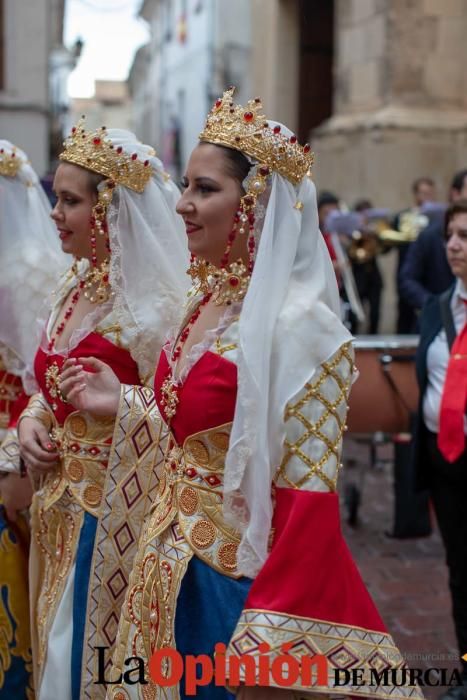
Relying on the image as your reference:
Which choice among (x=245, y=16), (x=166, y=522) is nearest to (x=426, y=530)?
(x=166, y=522)

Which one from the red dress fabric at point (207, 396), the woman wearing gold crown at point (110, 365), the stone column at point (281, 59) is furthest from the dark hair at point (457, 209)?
the stone column at point (281, 59)

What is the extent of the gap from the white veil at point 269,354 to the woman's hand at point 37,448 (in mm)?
1007

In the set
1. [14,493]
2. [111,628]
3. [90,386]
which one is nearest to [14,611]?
[14,493]

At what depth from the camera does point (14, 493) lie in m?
3.86

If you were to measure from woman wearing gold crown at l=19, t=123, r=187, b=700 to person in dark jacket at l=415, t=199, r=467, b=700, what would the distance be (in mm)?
1468

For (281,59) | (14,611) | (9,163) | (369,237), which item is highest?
(281,59)

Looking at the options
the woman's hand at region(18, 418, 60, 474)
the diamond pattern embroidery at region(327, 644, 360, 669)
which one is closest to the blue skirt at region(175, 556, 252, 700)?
the diamond pattern embroidery at region(327, 644, 360, 669)

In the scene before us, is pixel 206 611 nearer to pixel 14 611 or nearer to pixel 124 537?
pixel 124 537

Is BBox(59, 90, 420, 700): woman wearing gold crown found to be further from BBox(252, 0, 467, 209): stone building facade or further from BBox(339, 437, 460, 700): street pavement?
BBox(252, 0, 467, 209): stone building facade

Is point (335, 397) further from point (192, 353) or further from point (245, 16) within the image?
point (245, 16)

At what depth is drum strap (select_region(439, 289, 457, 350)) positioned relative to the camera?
4480 millimetres

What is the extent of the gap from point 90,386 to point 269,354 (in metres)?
0.95

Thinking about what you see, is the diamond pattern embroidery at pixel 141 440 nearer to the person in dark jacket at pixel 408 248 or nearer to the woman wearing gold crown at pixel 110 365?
the woman wearing gold crown at pixel 110 365

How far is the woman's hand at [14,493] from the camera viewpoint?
3.84 m
